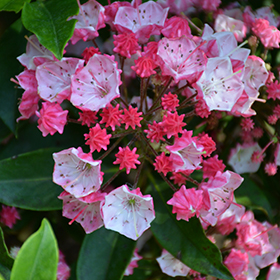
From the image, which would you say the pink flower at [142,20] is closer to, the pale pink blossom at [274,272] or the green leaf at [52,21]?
the green leaf at [52,21]

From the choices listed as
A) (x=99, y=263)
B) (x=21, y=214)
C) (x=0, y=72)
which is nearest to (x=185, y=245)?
(x=99, y=263)

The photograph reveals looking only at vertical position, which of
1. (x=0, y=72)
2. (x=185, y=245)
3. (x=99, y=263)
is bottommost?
(x=99, y=263)

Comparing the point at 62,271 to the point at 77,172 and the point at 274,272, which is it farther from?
the point at 274,272

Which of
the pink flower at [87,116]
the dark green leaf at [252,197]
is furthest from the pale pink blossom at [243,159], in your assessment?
the pink flower at [87,116]

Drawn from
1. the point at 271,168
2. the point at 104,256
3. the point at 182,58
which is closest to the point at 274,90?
the point at 271,168

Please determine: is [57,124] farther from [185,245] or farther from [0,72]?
[185,245]

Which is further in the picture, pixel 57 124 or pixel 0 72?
pixel 0 72
